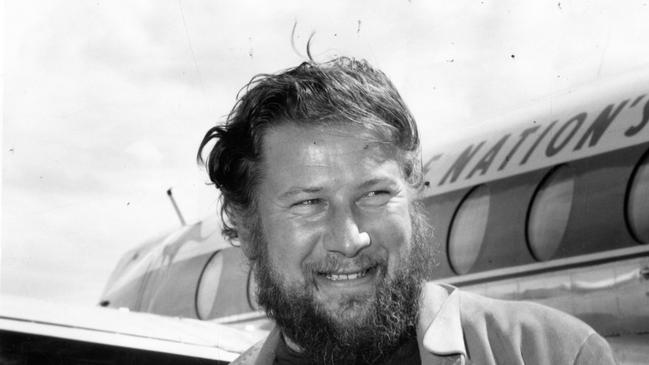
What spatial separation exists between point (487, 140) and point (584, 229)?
Result: 1.53 m

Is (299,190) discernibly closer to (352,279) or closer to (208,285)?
(352,279)

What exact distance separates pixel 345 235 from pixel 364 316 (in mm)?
225

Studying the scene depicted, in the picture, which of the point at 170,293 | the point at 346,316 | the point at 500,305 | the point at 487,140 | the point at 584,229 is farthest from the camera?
the point at 170,293

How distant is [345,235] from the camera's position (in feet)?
6.44

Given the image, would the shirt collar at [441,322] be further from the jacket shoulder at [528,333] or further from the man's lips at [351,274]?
the man's lips at [351,274]

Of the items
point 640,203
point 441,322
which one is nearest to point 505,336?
point 441,322

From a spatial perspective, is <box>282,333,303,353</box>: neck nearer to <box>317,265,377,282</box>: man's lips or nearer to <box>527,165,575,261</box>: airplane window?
<box>317,265,377,282</box>: man's lips

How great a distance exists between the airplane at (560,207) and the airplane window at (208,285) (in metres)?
3.64

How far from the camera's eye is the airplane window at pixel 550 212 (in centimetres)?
570

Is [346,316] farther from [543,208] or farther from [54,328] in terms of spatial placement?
[543,208]

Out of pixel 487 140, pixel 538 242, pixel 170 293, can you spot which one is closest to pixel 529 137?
pixel 487 140

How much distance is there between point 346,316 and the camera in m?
2.01

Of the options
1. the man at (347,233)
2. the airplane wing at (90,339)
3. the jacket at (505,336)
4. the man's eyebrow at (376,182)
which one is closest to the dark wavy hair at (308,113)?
the man at (347,233)

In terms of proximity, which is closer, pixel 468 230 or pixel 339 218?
pixel 339 218
